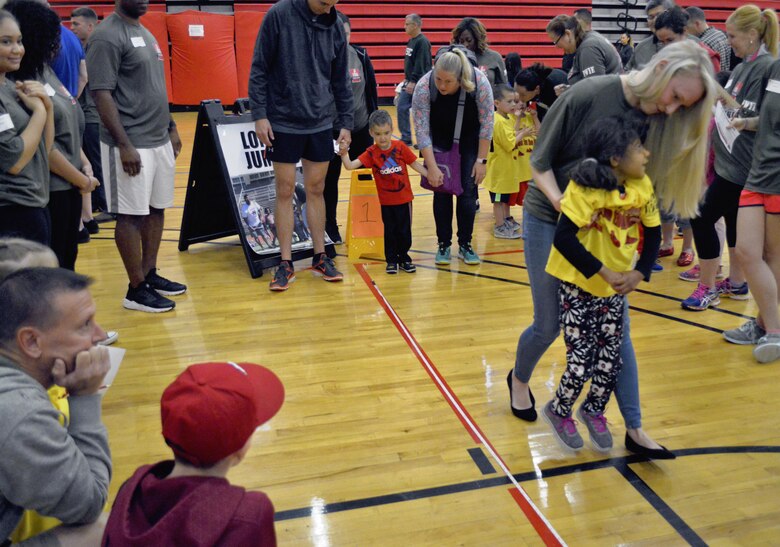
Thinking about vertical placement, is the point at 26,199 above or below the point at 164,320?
above

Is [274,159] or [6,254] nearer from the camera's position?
[6,254]

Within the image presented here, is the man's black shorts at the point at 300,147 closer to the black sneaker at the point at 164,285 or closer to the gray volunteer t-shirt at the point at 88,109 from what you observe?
the black sneaker at the point at 164,285

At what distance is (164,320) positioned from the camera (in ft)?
13.3

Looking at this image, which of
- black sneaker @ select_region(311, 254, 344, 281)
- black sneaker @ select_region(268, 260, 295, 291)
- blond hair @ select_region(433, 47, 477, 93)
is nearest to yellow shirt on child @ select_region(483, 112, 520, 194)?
blond hair @ select_region(433, 47, 477, 93)

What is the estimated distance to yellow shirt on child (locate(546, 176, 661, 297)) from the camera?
7.43 ft

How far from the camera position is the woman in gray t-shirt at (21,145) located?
2.71 meters

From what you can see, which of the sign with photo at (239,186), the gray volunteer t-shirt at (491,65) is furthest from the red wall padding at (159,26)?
the sign with photo at (239,186)

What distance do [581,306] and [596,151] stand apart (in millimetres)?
540

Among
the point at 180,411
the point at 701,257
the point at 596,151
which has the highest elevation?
the point at 596,151

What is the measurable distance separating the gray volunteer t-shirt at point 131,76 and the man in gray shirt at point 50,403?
99.5 inches

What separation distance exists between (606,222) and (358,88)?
3.36 metres

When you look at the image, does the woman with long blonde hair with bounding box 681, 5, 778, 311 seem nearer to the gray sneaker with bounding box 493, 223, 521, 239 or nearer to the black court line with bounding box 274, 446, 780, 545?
the black court line with bounding box 274, 446, 780, 545

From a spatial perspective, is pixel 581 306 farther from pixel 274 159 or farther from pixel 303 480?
pixel 274 159

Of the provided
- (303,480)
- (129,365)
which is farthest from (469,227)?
(303,480)
